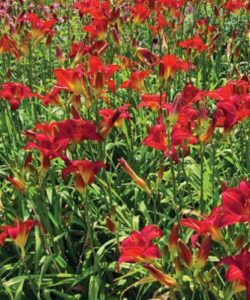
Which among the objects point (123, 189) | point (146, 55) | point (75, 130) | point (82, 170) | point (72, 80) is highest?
point (72, 80)

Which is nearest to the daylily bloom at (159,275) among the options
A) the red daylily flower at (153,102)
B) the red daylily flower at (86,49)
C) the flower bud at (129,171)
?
the flower bud at (129,171)

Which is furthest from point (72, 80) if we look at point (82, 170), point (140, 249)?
point (140, 249)

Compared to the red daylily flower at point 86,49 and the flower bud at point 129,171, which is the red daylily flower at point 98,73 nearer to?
the flower bud at point 129,171

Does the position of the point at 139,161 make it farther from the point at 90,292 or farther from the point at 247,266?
the point at 247,266

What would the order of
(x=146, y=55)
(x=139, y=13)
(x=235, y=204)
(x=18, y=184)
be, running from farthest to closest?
(x=139, y=13), (x=146, y=55), (x=18, y=184), (x=235, y=204)

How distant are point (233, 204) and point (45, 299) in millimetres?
1100

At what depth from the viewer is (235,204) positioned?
1.52 metres

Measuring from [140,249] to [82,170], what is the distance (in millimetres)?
Result: 480

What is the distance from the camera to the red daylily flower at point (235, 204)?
4.92 feet

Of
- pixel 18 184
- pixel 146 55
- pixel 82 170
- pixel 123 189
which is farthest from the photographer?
pixel 146 55

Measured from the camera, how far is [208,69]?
4.59 m

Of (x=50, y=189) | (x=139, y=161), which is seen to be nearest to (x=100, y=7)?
(x=139, y=161)

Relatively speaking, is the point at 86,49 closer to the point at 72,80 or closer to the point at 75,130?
the point at 72,80

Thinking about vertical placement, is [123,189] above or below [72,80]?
below
